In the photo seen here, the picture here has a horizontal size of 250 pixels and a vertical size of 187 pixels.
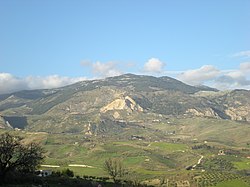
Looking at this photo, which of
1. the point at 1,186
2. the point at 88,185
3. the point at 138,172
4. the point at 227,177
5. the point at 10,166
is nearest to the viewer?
the point at 1,186

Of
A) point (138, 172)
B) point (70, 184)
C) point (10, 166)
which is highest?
point (10, 166)

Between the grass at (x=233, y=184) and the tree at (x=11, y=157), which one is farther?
the grass at (x=233, y=184)

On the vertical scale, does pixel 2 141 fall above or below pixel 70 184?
above

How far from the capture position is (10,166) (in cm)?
5366

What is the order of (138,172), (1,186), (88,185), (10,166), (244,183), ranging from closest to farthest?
(1,186) → (10,166) → (88,185) → (244,183) → (138,172)

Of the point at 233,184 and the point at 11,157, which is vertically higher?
the point at 11,157

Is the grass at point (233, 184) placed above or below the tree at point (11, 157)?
below

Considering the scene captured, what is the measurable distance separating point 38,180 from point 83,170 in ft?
459

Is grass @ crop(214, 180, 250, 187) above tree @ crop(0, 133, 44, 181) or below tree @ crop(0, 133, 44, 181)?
below

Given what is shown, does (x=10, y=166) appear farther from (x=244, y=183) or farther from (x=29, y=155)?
(x=244, y=183)

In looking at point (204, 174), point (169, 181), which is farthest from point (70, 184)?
point (204, 174)

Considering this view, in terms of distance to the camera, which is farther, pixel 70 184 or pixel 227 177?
pixel 227 177

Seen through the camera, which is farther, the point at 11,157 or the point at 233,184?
the point at 233,184

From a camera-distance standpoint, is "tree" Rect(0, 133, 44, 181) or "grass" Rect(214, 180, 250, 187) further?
"grass" Rect(214, 180, 250, 187)
